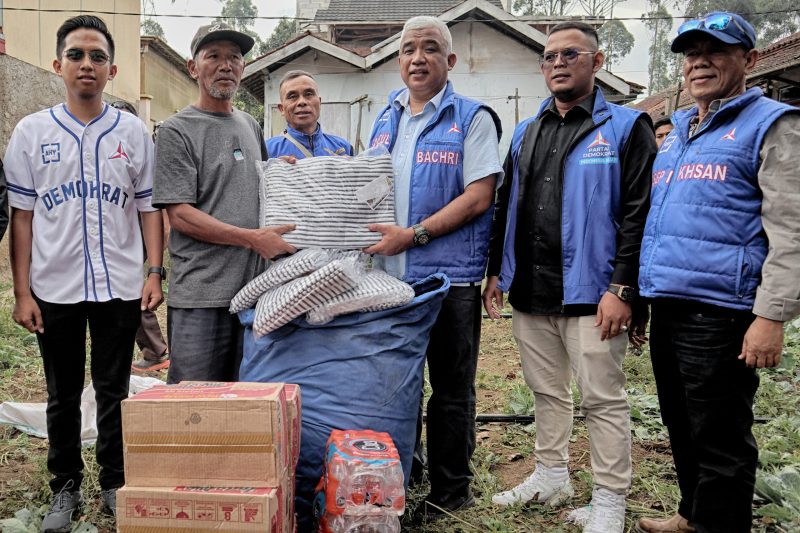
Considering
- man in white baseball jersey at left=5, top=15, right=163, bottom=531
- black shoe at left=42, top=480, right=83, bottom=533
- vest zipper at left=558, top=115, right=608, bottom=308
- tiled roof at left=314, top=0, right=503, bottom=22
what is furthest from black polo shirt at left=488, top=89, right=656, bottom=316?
tiled roof at left=314, top=0, right=503, bottom=22

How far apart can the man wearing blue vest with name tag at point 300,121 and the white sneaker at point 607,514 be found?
2.32m

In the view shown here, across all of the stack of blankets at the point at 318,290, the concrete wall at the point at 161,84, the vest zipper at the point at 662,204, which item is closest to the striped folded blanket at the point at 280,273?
the stack of blankets at the point at 318,290

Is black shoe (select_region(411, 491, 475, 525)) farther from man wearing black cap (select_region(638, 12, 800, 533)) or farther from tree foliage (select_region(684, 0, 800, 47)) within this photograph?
tree foliage (select_region(684, 0, 800, 47))

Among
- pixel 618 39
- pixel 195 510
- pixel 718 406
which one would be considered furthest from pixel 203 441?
pixel 618 39

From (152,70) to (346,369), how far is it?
767 inches

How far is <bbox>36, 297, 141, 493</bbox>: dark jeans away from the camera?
8.68ft

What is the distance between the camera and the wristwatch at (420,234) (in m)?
2.57

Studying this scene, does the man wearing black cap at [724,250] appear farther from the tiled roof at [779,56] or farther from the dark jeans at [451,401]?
the tiled roof at [779,56]

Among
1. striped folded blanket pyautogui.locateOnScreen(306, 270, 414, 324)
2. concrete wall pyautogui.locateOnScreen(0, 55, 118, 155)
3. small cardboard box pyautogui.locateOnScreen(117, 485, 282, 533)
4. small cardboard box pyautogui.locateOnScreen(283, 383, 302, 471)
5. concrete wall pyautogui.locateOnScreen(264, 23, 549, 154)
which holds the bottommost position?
small cardboard box pyautogui.locateOnScreen(117, 485, 282, 533)

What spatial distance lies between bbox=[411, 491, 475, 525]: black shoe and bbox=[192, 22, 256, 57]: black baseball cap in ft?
7.05

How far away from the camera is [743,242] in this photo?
6.89ft

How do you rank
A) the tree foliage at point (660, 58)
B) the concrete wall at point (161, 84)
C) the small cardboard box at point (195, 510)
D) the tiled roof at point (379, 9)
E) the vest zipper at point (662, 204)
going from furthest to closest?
the tree foliage at point (660, 58) < the concrete wall at point (161, 84) < the tiled roof at point (379, 9) < the vest zipper at point (662, 204) < the small cardboard box at point (195, 510)

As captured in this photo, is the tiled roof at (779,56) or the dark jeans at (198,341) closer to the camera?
the dark jeans at (198,341)

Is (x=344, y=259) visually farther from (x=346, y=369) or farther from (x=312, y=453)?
(x=312, y=453)
